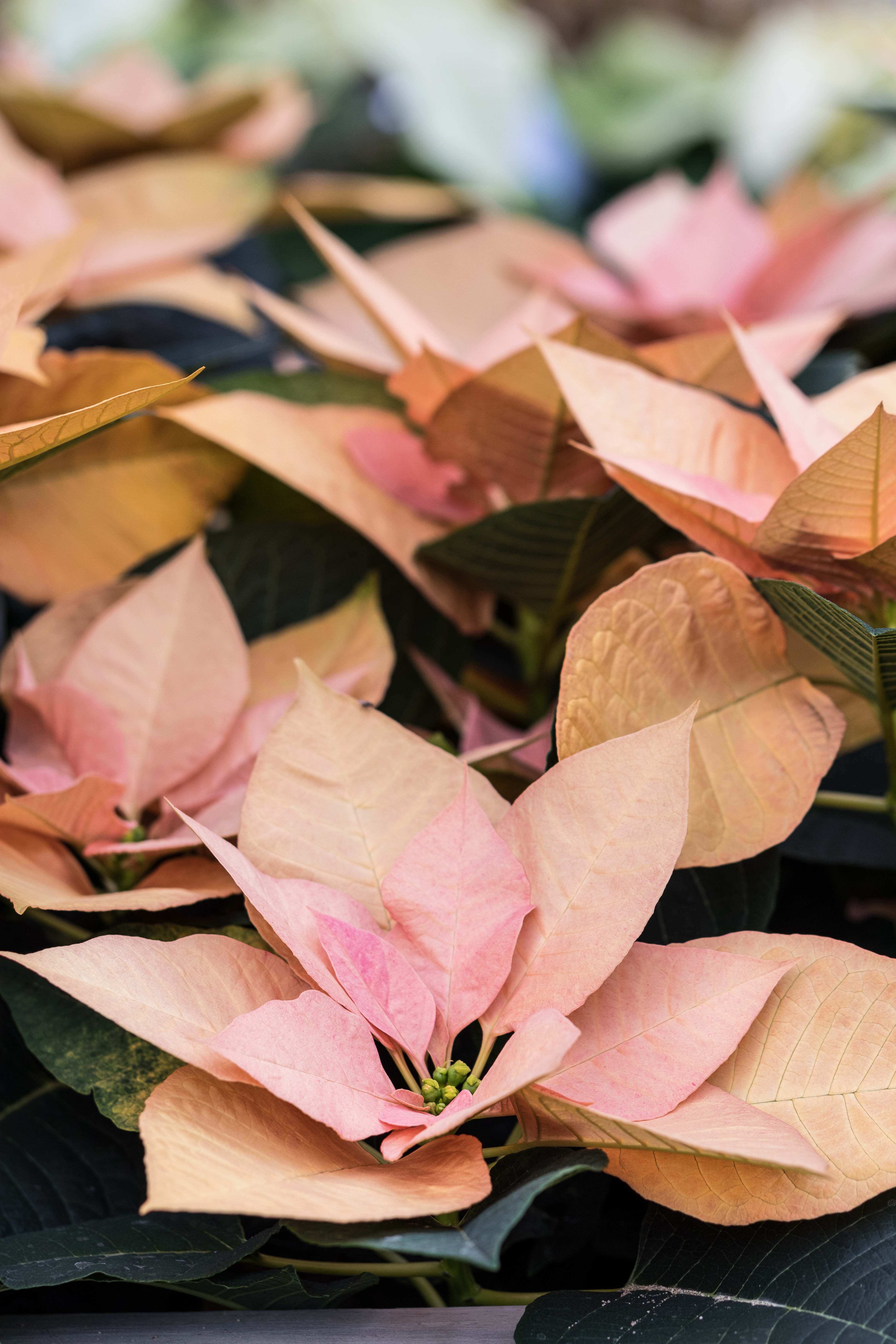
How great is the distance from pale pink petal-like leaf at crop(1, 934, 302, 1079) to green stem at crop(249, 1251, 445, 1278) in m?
0.07

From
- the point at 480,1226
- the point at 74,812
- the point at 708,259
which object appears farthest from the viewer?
the point at 708,259

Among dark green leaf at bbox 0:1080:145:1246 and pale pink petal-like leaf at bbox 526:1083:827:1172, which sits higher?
pale pink petal-like leaf at bbox 526:1083:827:1172

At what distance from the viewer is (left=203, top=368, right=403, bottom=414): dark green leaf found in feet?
1.64

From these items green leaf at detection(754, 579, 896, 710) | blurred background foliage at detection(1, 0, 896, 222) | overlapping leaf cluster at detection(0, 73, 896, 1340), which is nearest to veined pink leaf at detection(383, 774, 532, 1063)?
overlapping leaf cluster at detection(0, 73, 896, 1340)

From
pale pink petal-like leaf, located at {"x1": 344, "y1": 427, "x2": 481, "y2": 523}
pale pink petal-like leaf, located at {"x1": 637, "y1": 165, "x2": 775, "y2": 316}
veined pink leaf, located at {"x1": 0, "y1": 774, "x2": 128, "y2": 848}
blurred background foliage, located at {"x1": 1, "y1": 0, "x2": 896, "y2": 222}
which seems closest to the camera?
veined pink leaf, located at {"x1": 0, "y1": 774, "x2": 128, "y2": 848}

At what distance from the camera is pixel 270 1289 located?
29cm

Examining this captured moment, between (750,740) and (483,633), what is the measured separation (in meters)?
0.18

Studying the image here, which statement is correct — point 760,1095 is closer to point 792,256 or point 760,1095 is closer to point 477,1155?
point 477,1155

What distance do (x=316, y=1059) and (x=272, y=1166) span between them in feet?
0.08

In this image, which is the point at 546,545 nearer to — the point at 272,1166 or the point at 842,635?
the point at 842,635

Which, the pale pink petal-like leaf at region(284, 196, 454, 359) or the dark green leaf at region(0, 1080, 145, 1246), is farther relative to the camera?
the pale pink petal-like leaf at region(284, 196, 454, 359)

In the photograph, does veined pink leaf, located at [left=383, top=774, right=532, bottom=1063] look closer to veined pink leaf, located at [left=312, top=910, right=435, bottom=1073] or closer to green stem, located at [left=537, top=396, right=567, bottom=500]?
veined pink leaf, located at [left=312, top=910, right=435, bottom=1073]

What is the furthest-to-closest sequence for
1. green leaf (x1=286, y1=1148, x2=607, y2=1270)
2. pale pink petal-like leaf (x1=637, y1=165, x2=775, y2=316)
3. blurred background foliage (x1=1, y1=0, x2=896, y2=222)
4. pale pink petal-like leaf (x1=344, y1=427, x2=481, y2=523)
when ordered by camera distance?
1. blurred background foliage (x1=1, y1=0, x2=896, y2=222)
2. pale pink petal-like leaf (x1=637, y1=165, x2=775, y2=316)
3. pale pink petal-like leaf (x1=344, y1=427, x2=481, y2=523)
4. green leaf (x1=286, y1=1148, x2=607, y2=1270)

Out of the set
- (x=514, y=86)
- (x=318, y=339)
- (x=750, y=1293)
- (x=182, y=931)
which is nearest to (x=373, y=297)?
(x=318, y=339)
